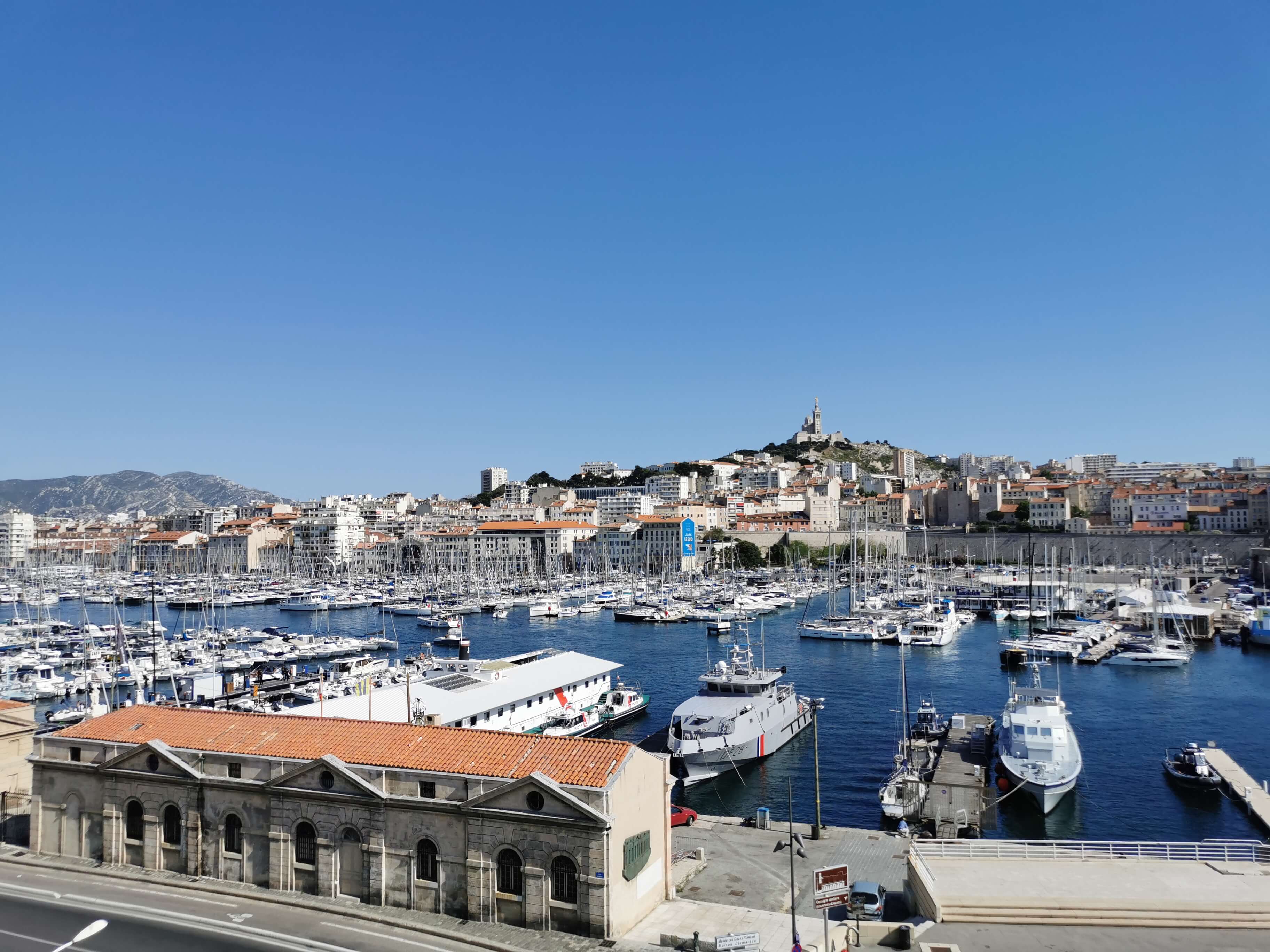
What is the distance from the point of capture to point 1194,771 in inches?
988

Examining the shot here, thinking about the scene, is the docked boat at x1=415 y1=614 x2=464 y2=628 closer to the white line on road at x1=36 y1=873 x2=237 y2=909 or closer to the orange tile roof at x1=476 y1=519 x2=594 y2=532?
the white line on road at x1=36 y1=873 x2=237 y2=909

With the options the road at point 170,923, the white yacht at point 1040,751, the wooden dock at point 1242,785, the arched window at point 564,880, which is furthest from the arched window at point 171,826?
the wooden dock at point 1242,785

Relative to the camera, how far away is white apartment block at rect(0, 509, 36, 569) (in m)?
155

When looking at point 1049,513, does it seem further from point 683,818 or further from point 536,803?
point 536,803

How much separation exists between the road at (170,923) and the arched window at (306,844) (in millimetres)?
763

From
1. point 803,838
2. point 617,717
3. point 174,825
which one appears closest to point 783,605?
point 617,717

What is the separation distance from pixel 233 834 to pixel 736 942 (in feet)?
28.0

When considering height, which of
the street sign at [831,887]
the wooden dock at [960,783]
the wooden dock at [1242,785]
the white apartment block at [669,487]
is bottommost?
the wooden dock at [1242,785]

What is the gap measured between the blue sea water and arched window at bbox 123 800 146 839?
44.7ft

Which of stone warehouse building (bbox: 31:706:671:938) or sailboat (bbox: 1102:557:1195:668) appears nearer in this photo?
stone warehouse building (bbox: 31:706:671:938)

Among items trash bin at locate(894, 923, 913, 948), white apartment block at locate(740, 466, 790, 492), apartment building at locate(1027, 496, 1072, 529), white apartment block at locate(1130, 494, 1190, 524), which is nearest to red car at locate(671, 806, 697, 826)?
trash bin at locate(894, 923, 913, 948)

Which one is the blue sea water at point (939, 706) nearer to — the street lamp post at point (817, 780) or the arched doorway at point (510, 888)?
the street lamp post at point (817, 780)

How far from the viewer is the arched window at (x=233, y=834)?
588 inches

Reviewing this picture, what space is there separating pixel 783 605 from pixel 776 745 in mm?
47143
